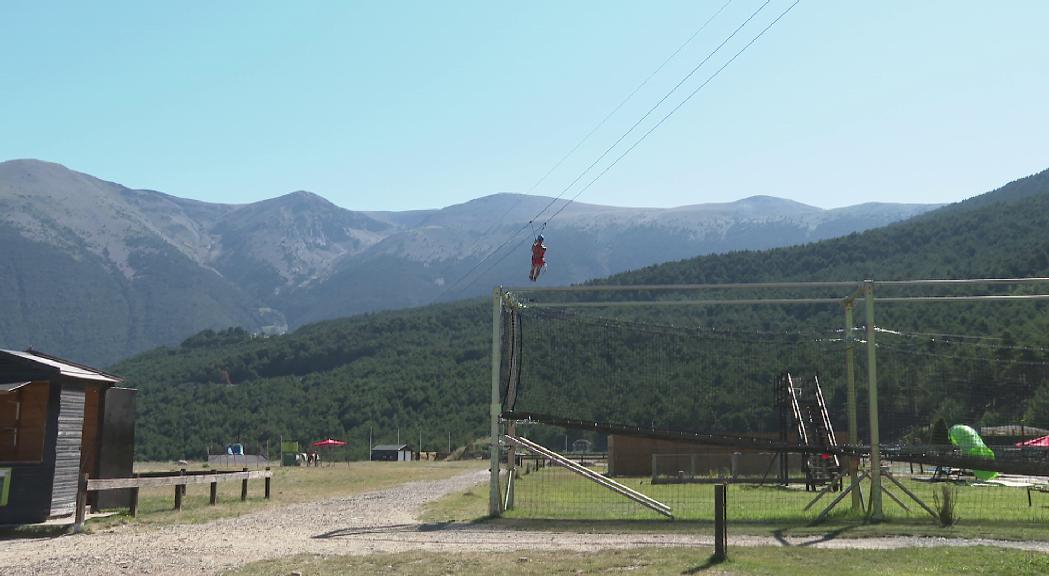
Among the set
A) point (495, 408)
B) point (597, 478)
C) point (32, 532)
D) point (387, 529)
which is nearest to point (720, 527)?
point (597, 478)

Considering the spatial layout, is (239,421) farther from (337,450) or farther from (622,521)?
(622,521)

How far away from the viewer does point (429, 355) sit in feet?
370

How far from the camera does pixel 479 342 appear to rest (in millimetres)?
112688

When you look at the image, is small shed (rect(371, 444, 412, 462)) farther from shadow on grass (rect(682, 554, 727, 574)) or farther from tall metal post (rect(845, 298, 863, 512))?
shadow on grass (rect(682, 554, 727, 574))

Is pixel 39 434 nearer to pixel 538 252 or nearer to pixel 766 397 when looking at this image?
pixel 538 252

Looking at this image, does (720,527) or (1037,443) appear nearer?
(720,527)

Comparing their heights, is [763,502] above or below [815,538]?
below

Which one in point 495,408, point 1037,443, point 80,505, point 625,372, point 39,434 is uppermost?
point 625,372

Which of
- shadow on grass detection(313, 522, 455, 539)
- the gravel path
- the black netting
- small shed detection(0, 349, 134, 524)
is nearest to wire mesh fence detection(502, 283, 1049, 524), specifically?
the black netting

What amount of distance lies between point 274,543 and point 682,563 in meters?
5.80

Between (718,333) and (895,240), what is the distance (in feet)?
279

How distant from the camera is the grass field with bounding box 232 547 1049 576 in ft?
35.1

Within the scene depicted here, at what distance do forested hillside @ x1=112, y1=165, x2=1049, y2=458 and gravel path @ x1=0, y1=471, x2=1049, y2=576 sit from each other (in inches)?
1021

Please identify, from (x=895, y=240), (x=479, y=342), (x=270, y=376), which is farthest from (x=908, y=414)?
(x=270, y=376)
